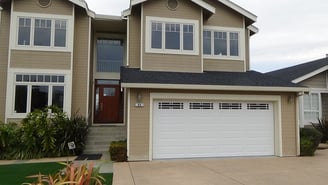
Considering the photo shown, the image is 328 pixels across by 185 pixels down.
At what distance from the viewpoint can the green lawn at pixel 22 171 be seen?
752cm

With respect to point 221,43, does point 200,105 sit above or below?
below

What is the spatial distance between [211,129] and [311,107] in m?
8.53

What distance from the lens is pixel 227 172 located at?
8.44 m

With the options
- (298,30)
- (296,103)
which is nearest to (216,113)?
(296,103)

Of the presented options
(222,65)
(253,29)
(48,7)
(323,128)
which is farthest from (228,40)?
(48,7)

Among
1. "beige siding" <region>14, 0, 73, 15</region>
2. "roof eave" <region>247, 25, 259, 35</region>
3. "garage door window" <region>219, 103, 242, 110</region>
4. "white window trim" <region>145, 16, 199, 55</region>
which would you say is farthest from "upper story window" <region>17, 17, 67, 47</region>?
"roof eave" <region>247, 25, 259, 35</region>

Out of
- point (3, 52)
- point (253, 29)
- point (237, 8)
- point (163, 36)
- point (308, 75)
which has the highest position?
point (237, 8)

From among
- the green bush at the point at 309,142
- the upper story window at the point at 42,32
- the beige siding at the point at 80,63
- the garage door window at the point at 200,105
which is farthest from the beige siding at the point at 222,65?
the upper story window at the point at 42,32

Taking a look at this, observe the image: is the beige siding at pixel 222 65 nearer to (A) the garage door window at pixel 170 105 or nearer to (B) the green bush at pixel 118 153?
(A) the garage door window at pixel 170 105

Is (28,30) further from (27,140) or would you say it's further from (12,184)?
(12,184)

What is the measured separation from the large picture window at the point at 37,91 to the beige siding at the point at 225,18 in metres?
8.04

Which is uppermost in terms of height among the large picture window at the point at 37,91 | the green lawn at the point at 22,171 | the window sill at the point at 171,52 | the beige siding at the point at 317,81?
the window sill at the point at 171,52

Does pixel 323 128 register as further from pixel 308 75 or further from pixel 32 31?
pixel 32 31

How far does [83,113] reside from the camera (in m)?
13.4
